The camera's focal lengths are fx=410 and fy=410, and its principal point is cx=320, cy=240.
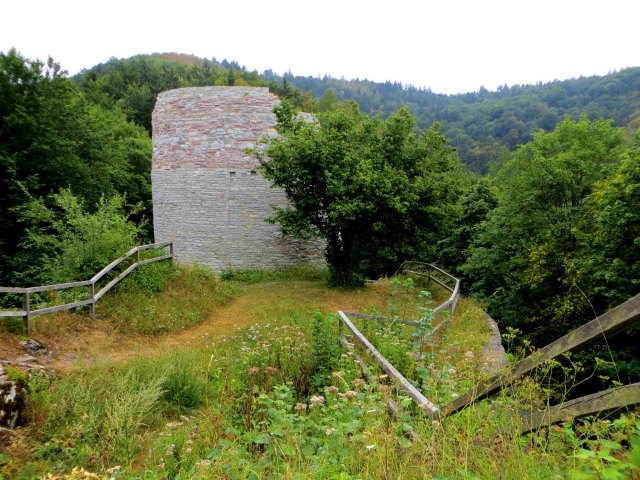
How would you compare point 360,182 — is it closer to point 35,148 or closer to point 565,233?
point 565,233

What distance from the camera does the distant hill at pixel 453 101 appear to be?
195ft

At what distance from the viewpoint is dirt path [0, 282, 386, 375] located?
22.2 ft

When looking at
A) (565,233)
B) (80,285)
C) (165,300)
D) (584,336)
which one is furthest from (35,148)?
(565,233)

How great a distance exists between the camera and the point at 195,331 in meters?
9.76

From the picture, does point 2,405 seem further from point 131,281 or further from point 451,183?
point 451,183

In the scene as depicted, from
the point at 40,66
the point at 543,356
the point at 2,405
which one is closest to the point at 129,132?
the point at 40,66

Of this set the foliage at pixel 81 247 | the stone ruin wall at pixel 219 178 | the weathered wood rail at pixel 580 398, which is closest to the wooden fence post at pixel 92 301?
the foliage at pixel 81 247

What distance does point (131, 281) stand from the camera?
10.4 metres

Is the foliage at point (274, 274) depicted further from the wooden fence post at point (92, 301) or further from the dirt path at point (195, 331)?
the wooden fence post at point (92, 301)

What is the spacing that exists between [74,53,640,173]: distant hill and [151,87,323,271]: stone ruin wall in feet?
121

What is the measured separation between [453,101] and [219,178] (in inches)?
7145

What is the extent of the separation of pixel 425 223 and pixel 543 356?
11802mm

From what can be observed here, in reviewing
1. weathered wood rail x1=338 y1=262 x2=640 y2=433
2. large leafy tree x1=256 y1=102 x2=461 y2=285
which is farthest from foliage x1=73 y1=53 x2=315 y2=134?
weathered wood rail x1=338 y1=262 x2=640 y2=433

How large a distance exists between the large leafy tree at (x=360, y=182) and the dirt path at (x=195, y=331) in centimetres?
173
